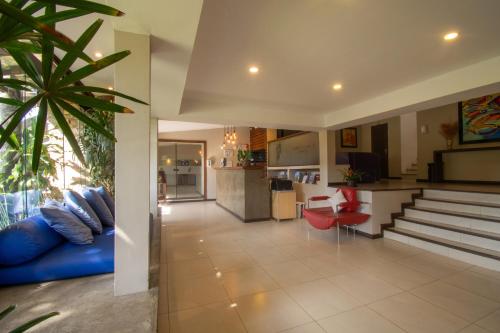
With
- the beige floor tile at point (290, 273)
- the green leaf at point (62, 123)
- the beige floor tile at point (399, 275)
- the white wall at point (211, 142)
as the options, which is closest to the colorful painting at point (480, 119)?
Result: the beige floor tile at point (399, 275)

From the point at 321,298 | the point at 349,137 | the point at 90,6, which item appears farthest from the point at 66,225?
the point at 349,137

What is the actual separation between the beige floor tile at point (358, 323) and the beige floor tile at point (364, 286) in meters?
0.21

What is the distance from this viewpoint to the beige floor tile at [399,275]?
251 centimetres

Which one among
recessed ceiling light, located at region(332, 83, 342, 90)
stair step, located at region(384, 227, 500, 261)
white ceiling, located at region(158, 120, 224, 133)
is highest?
white ceiling, located at region(158, 120, 224, 133)

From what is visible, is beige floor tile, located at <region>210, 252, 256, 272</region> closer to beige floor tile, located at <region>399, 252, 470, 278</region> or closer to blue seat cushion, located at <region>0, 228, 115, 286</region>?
blue seat cushion, located at <region>0, 228, 115, 286</region>

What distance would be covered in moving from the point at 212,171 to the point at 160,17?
7.76m

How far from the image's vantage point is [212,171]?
9.20 meters

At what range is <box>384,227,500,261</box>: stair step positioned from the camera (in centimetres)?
294

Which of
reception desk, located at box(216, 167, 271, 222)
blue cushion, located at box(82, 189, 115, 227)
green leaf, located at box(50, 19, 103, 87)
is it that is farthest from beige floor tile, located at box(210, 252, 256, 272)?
green leaf, located at box(50, 19, 103, 87)

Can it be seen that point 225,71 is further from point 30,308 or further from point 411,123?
point 411,123

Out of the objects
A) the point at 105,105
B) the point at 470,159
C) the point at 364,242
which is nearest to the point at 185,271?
the point at 105,105

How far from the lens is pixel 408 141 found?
28.1ft

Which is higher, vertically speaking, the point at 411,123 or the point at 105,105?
the point at 411,123

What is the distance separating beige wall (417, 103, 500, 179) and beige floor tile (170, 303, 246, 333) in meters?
7.52
